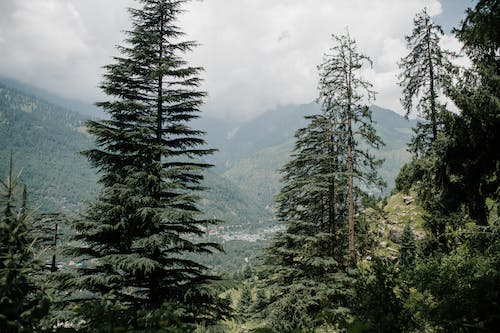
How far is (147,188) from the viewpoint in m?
10.5

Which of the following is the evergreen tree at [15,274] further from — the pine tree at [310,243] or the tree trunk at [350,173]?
the tree trunk at [350,173]

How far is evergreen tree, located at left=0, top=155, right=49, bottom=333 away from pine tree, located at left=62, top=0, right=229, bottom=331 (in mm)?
4426

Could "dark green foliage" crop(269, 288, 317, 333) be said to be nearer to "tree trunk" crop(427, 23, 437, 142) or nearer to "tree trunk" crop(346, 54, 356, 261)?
"tree trunk" crop(346, 54, 356, 261)

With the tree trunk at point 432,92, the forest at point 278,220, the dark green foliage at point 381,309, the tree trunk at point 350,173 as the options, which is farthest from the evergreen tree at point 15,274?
the tree trunk at point 432,92

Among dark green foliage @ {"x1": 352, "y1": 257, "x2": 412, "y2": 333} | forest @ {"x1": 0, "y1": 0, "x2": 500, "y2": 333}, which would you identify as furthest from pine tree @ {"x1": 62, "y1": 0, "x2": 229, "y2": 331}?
dark green foliage @ {"x1": 352, "y1": 257, "x2": 412, "y2": 333}

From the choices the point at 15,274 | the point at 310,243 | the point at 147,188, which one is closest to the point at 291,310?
the point at 310,243

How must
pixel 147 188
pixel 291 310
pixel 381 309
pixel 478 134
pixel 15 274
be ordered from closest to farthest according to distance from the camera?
pixel 15 274
pixel 381 309
pixel 478 134
pixel 147 188
pixel 291 310

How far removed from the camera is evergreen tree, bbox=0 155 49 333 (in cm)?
376

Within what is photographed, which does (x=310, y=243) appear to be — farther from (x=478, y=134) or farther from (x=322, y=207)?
(x=478, y=134)

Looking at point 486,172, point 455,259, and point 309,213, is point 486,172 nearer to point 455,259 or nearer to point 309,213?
point 455,259

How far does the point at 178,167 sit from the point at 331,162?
907 centimetres

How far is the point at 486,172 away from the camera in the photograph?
29.8 ft

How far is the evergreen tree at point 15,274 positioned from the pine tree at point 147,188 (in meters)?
4.43

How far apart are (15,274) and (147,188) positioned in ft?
21.1
